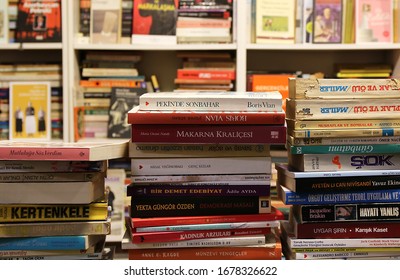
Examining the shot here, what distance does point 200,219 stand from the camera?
1.07 m

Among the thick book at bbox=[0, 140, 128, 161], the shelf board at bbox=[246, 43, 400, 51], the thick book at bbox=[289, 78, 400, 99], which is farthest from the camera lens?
the shelf board at bbox=[246, 43, 400, 51]

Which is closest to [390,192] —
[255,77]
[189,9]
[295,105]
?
[295,105]

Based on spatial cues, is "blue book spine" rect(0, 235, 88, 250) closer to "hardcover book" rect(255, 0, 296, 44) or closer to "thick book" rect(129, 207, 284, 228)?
"thick book" rect(129, 207, 284, 228)

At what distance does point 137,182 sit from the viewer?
3.59ft

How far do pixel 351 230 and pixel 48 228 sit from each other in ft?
2.17

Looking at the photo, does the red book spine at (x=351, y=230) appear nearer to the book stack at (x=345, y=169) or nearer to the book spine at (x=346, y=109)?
the book stack at (x=345, y=169)

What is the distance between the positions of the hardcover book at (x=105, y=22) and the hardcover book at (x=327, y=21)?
3.40 feet

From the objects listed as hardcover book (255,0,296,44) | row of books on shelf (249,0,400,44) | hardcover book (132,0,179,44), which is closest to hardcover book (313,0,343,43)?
row of books on shelf (249,0,400,44)

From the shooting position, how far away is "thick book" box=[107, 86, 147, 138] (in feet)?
8.50

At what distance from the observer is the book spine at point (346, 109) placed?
3.56ft

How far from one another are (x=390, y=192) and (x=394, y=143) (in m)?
0.11

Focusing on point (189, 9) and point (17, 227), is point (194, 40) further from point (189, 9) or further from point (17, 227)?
point (17, 227)

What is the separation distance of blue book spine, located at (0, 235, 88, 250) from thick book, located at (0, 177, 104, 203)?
0.08 metres

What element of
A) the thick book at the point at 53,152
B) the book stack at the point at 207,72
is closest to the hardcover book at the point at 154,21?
the book stack at the point at 207,72
